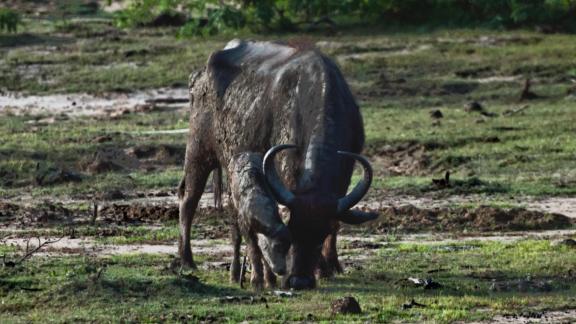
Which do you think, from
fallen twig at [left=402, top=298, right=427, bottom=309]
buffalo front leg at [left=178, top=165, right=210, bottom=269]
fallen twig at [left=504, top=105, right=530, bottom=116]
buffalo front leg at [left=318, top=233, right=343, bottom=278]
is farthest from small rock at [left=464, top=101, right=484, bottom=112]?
fallen twig at [left=402, top=298, right=427, bottom=309]

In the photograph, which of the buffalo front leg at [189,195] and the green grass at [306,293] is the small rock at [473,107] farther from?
the buffalo front leg at [189,195]

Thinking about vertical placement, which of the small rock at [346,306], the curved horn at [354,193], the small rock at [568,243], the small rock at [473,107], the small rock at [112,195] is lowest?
the small rock at [473,107]

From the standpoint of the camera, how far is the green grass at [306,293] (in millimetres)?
10031

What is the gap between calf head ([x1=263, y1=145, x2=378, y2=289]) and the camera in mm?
10766

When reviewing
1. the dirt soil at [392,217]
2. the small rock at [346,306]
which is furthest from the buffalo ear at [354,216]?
the dirt soil at [392,217]

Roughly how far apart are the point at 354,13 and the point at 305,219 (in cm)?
1660

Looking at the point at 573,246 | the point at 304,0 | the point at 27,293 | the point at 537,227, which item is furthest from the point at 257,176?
the point at 304,0

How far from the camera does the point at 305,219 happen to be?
35.3 ft

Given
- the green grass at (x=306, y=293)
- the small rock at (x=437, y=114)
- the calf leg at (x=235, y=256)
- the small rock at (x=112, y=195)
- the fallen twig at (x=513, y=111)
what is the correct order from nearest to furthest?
the green grass at (x=306, y=293) → the calf leg at (x=235, y=256) → the small rock at (x=112, y=195) → the small rock at (x=437, y=114) → the fallen twig at (x=513, y=111)

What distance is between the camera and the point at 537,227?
14438 millimetres

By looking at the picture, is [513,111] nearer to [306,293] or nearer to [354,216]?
[354,216]

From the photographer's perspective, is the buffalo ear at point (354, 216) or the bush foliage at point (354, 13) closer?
the buffalo ear at point (354, 216)

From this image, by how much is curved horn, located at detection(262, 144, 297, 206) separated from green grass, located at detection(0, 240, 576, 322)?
0.63 meters

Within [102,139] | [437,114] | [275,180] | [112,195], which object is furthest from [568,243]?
[102,139]
